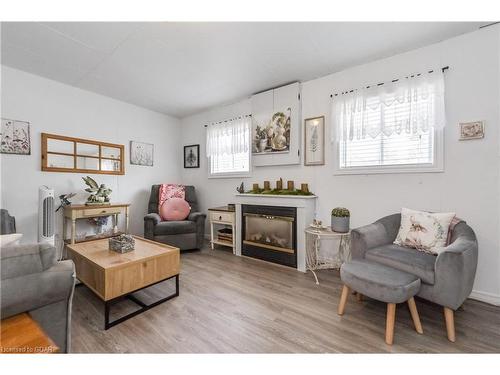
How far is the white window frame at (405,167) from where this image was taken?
211 centimetres

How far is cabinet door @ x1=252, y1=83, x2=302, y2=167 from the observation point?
119 inches

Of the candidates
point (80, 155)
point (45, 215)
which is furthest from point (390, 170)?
point (80, 155)

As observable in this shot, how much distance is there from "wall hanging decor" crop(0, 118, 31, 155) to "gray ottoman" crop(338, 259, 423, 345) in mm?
4007

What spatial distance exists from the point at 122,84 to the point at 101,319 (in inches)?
119

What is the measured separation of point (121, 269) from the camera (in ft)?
5.34

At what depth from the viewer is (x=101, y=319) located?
1639 millimetres

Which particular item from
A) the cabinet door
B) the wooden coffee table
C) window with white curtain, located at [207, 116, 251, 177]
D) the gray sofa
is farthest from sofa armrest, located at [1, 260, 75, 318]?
window with white curtain, located at [207, 116, 251, 177]

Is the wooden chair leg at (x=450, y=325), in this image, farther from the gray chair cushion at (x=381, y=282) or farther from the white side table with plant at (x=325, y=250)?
the white side table with plant at (x=325, y=250)

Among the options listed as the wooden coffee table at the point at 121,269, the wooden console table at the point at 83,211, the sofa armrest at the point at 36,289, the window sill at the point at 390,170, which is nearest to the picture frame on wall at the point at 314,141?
the window sill at the point at 390,170

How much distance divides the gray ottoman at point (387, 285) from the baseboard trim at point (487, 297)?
39.8 inches

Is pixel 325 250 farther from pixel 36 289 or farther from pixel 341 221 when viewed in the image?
pixel 36 289

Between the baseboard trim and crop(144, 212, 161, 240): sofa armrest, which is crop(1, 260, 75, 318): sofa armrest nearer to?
crop(144, 212, 161, 240): sofa armrest
